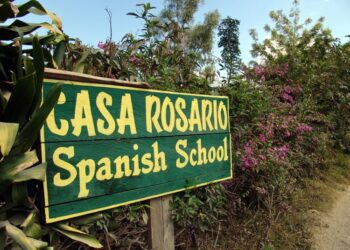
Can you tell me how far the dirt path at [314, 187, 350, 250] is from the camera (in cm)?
409

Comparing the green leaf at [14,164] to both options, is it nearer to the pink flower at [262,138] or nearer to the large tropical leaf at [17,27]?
the large tropical leaf at [17,27]

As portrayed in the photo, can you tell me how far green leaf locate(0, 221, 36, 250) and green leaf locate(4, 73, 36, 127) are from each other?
1.54 ft

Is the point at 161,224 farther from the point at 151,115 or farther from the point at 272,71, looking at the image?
the point at 272,71

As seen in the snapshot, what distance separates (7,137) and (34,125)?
0.19m

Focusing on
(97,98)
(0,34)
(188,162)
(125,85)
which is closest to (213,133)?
(188,162)

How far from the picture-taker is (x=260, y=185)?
4277mm

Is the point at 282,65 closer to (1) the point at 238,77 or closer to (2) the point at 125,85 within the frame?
(1) the point at 238,77

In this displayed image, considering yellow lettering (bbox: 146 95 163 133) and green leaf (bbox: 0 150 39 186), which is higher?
yellow lettering (bbox: 146 95 163 133)

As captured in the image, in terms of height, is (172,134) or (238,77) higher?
(238,77)

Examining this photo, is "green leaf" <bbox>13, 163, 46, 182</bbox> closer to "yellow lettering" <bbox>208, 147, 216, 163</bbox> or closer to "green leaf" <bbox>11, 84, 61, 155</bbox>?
"green leaf" <bbox>11, 84, 61, 155</bbox>

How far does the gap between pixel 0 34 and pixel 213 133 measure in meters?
1.67

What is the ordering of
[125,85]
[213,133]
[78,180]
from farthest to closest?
[213,133] → [125,85] → [78,180]

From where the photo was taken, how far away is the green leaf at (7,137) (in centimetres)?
156

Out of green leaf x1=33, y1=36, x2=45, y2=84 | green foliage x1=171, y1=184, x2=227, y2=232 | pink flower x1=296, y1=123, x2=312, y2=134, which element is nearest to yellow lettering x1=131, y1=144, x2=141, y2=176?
green foliage x1=171, y1=184, x2=227, y2=232
